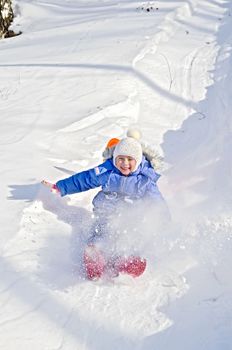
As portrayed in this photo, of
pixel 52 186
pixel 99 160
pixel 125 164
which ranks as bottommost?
pixel 99 160

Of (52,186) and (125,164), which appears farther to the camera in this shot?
(52,186)

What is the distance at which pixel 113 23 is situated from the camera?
12.2m

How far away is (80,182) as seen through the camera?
4.71 m

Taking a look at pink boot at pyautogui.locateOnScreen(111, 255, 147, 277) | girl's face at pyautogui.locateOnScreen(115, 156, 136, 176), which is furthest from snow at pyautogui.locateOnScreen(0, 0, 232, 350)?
girl's face at pyautogui.locateOnScreen(115, 156, 136, 176)

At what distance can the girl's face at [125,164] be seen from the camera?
455 centimetres

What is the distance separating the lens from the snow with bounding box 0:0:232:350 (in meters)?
3.49

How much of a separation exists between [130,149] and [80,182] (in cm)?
60

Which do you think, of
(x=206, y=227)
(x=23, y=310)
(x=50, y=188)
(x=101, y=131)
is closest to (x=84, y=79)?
(x=101, y=131)

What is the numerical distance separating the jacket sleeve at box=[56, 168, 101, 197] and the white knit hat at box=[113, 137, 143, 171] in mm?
305

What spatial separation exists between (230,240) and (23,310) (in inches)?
76.3

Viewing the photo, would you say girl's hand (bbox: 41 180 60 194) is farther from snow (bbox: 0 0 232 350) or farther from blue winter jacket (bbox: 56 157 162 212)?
snow (bbox: 0 0 232 350)

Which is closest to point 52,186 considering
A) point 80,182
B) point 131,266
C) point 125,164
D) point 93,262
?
point 80,182

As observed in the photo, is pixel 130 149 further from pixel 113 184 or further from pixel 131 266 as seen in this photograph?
pixel 131 266

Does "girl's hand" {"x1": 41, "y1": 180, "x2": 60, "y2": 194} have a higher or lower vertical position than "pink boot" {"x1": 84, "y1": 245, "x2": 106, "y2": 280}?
higher
